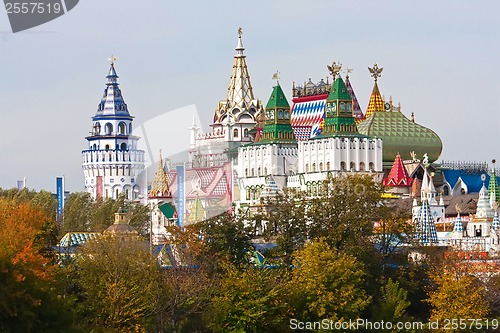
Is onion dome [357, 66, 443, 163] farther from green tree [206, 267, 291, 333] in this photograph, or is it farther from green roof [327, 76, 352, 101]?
green tree [206, 267, 291, 333]

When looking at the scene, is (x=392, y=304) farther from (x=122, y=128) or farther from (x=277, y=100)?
(x=122, y=128)

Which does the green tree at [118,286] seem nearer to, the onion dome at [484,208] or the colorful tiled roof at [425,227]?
the colorful tiled roof at [425,227]

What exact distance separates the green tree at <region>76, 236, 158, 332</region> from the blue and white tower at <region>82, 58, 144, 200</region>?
63.1 meters

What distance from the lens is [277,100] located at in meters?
86.2

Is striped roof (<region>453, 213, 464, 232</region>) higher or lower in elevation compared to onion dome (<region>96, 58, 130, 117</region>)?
lower

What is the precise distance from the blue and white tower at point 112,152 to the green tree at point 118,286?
63071mm

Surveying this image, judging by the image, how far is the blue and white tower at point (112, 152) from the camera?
398 feet

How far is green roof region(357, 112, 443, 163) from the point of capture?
9181 centimetres

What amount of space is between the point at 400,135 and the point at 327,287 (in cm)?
3633

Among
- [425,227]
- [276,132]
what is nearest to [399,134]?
[276,132]

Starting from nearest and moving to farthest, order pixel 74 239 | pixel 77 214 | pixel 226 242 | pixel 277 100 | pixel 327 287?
pixel 327 287 → pixel 226 242 → pixel 74 239 → pixel 277 100 → pixel 77 214

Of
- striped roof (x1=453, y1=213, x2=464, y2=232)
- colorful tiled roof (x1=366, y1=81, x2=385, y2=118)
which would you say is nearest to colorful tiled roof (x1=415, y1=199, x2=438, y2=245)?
striped roof (x1=453, y1=213, x2=464, y2=232)

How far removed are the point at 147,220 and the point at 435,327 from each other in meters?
39.2

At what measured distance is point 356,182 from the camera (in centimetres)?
6544
